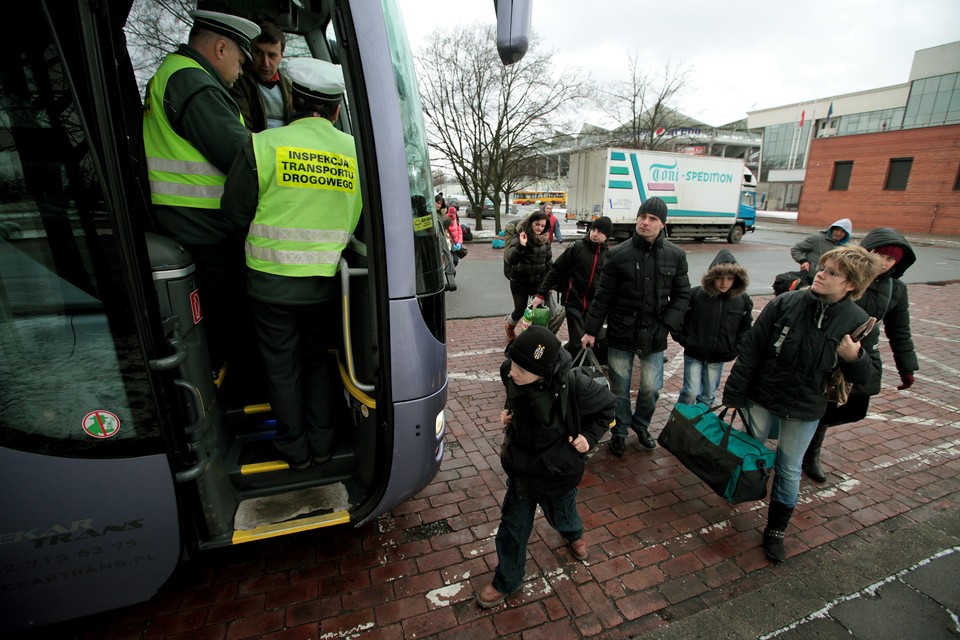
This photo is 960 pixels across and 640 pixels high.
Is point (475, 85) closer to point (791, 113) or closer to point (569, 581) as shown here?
point (569, 581)

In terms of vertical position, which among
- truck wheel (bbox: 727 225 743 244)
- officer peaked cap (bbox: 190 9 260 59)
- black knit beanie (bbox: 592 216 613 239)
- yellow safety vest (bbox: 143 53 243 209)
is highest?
officer peaked cap (bbox: 190 9 260 59)

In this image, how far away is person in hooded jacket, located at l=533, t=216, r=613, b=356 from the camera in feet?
15.0

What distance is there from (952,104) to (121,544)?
4877 cm

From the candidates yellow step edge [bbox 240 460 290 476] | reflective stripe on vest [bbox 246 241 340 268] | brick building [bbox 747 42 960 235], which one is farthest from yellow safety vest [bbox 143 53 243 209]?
brick building [bbox 747 42 960 235]

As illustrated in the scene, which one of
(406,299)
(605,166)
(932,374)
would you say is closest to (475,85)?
(605,166)

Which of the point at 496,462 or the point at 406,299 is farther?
the point at 496,462

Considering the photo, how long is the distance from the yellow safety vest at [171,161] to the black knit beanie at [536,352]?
5.66 feet

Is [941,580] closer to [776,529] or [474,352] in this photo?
[776,529]

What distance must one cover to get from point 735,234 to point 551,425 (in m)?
23.1

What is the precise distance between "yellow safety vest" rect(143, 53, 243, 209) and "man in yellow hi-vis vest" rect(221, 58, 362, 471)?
0.69 ft

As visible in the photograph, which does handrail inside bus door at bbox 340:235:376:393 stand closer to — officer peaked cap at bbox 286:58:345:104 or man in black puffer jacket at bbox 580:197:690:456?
officer peaked cap at bbox 286:58:345:104

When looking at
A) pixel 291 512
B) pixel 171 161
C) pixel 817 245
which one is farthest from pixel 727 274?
pixel 171 161

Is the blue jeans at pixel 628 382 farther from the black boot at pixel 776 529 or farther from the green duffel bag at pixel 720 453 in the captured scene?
the black boot at pixel 776 529

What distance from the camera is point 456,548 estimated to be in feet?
9.37
